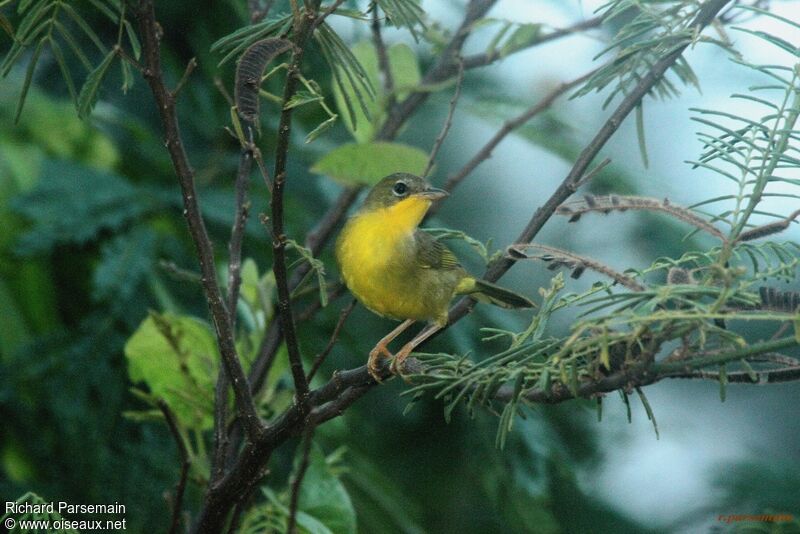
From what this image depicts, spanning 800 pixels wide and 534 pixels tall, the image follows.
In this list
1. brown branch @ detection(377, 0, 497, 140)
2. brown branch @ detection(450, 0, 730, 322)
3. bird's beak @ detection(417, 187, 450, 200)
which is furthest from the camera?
bird's beak @ detection(417, 187, 450, 200)

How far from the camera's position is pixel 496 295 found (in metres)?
2.01

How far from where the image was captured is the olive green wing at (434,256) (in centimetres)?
245

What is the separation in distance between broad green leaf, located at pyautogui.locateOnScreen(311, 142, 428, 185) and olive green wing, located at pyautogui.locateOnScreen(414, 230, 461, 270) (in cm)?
28

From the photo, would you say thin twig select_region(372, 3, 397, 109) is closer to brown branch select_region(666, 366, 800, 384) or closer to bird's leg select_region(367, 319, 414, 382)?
bird's leg select_region(367, 319, 414, 382)

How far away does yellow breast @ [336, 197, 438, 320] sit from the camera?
2.32m

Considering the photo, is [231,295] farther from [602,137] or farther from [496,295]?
[602,137]

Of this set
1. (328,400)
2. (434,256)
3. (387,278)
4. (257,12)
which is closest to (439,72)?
(434,256)

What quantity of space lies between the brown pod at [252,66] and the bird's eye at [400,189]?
149 cm

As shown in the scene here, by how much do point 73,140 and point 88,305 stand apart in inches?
19.9

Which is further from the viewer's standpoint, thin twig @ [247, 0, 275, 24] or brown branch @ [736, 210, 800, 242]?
thin twig @ [247, 0, 275, 24]

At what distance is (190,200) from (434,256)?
119cm

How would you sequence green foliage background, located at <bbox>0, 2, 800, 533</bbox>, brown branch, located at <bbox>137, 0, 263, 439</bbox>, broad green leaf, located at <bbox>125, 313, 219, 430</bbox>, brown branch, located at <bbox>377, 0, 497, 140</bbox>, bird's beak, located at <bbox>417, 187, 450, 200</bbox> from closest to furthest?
brown branch, located at <bbox>137, 0, 263, 439</bbox>, broad green leaf, located at <bbox>125, 313, 219, 430</bbox>, green foliage background, located at <bbox>0, 2, 800, 533</bbox>, brown branch, located at <bbox>377, 0, 497, 140</bbox>, bird's beak, located at <bbox>417, 187, 450, 200</bbox>

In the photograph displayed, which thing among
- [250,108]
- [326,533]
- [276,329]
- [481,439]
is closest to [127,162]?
[276,329]

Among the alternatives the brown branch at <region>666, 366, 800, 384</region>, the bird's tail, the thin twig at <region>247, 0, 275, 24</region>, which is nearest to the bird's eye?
the bird's tail
